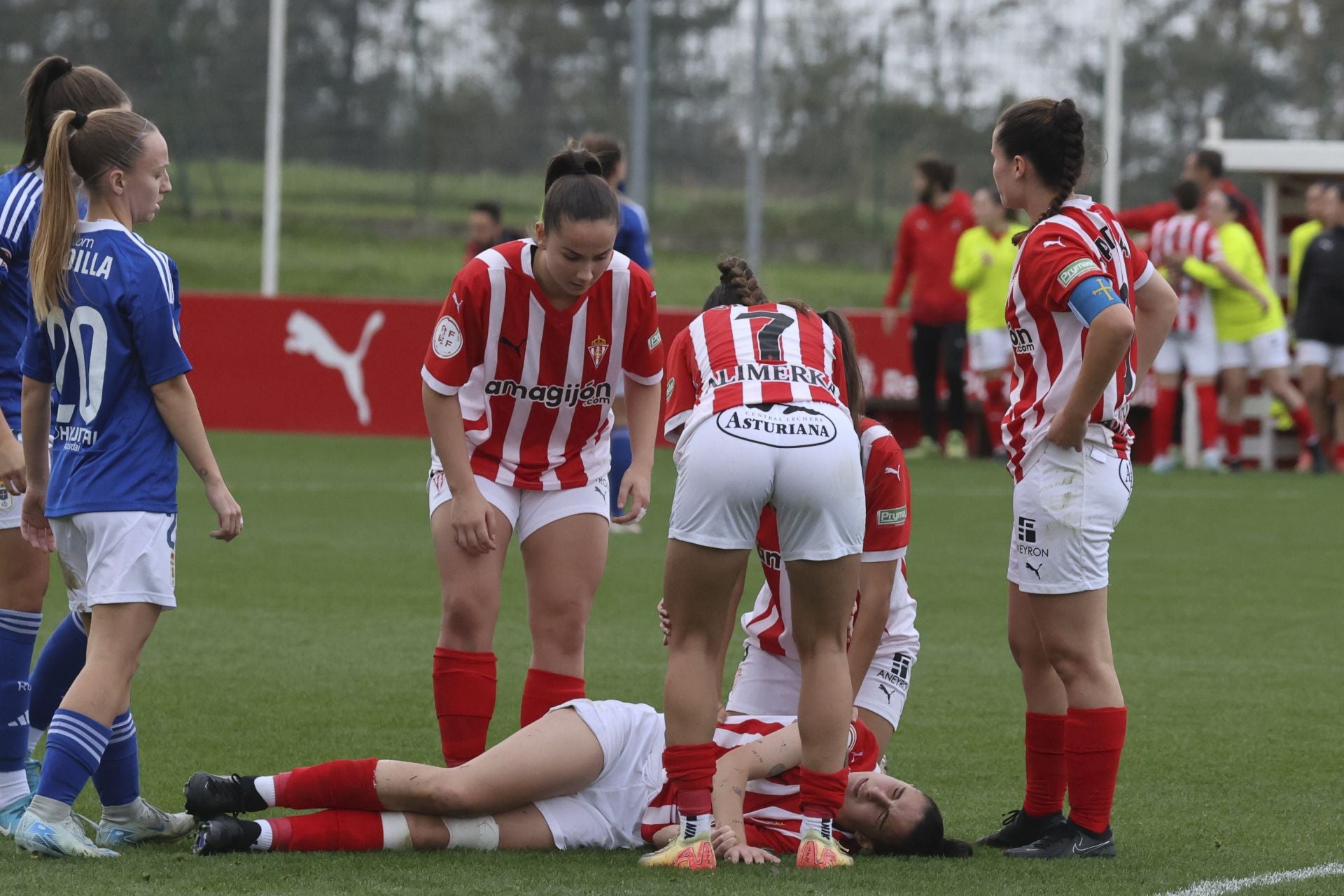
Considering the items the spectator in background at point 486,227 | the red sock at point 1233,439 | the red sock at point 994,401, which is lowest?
the red sock at point 1233,439

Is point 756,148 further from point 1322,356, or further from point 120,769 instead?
point 120,769

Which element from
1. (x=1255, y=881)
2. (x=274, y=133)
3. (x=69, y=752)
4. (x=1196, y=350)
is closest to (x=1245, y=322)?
(x=1196, y=350)

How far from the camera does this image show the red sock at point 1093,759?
4203 millimetres

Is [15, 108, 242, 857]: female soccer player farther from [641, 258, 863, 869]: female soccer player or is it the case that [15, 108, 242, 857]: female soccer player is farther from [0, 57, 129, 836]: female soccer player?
[641, 258, 863, 869]: female soccer player

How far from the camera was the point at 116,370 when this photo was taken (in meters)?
4.03

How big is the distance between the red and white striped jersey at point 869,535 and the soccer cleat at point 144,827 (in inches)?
60.9

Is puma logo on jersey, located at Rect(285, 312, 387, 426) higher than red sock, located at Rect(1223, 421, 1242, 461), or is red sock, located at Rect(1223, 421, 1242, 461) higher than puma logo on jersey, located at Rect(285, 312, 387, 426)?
puma logo on jersey, located at Rect(285, 312, 387, 426)

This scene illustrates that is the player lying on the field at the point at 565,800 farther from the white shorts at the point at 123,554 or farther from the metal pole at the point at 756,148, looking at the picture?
the metal pole at the point at 756,148

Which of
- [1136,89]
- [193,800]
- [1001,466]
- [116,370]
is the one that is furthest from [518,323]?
[1136,89]

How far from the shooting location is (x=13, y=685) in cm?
445

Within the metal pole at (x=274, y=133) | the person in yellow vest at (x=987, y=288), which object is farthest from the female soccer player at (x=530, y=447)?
the metal pole at (x=274, y=133)

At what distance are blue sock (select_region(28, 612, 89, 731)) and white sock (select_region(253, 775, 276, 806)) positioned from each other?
26.5 inches

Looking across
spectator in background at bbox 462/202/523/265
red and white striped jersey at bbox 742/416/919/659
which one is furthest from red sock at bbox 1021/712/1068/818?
spectator in background at bbox 462/202/523/265

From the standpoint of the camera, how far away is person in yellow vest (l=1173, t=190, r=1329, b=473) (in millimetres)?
13578
